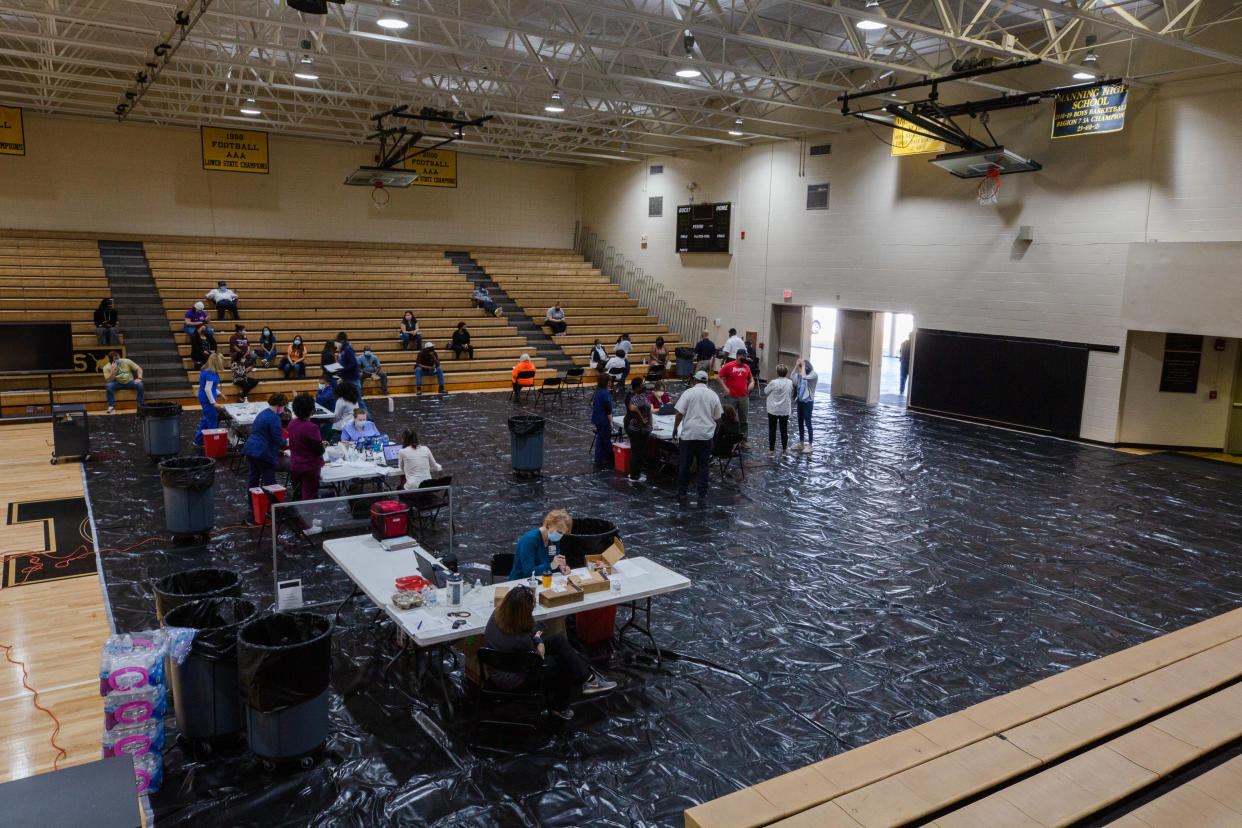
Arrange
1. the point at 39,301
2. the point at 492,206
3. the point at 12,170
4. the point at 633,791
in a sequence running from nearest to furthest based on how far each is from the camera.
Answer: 1. the point at 633,791
2. the point at 39,301
3. the point at 12,170
4. the point at 492,206

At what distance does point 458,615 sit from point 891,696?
9.53 ft

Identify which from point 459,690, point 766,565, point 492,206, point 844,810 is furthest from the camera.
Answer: point 492,206

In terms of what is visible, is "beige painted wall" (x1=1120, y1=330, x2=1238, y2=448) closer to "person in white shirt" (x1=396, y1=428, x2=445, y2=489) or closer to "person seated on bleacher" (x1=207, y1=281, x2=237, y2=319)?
"person in white shirt" (x1=396, y1=428, x2=445, y2=489)

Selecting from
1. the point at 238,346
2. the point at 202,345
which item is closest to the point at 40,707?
the point at 238,346

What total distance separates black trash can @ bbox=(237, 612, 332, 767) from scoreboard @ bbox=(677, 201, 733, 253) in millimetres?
19349

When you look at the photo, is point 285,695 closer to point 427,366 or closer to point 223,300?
point 427,366

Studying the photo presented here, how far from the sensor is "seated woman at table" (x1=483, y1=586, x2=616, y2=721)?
15.1 feet

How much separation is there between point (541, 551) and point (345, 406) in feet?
18.6

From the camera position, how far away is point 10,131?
2019cm

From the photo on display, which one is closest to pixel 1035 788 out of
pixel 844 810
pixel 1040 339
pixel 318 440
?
pixel 844 810

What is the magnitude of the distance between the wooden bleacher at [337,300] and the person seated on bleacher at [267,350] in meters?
0.25

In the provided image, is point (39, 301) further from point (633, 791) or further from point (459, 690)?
point (633, 791)

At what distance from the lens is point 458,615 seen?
16.5 ft

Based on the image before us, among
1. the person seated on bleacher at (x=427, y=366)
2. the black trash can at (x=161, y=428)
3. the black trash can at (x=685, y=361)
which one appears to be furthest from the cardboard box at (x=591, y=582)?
the black trash can at (x=685, y=361)
